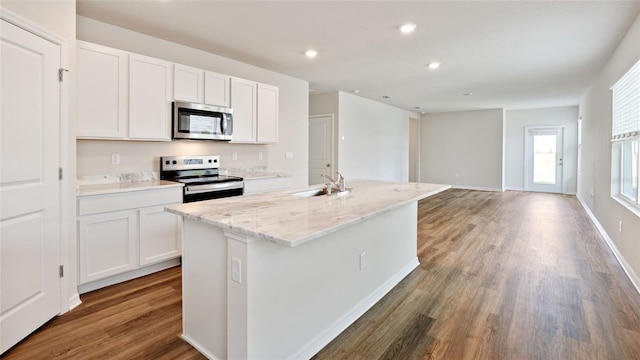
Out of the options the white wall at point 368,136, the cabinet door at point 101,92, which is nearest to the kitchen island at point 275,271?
the cabinet door at point 101,92

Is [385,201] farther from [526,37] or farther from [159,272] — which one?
[526,37]

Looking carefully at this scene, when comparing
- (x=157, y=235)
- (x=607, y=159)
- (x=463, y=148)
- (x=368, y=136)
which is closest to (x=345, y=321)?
(x=157, y=235)

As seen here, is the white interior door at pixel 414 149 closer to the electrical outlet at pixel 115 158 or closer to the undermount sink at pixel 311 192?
the undermount sink at pixel 311 192

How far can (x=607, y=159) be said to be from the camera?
4180 mm

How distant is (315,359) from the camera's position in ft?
6.15

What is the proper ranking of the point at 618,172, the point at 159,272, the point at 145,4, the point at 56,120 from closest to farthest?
the point at 56,120 < the point at 145,4 < the point at 159,272 < the point at 618,172

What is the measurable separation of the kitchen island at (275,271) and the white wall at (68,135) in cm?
101

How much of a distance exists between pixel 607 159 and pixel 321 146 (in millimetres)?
4493

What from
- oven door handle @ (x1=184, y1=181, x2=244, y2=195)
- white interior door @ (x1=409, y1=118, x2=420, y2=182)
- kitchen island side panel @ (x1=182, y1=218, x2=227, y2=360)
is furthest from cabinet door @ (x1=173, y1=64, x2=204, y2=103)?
white interior door @ (x1=409, y1=118, x2=420, y2=182)

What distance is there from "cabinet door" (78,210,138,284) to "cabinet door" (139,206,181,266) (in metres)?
0.07

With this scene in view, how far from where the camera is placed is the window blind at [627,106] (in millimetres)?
2988

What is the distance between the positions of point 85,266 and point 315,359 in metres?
1.99

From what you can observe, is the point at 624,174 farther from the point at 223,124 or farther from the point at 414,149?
the point at 414,149

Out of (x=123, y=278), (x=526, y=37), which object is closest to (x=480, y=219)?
(x=526, y=37)
